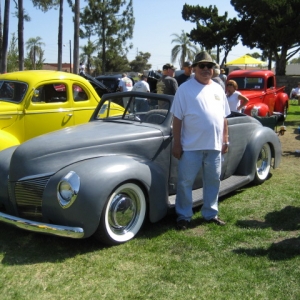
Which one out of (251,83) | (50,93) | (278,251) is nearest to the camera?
(278,251)

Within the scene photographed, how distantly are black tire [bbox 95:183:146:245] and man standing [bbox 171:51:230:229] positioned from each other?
1.61ft

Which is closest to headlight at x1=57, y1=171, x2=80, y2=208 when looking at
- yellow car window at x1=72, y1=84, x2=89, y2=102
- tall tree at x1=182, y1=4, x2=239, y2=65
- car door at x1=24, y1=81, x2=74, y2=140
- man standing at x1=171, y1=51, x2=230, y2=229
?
man standing at x1=171, y1=51, x2=230, y2=229

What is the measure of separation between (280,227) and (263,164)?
1.90 metres

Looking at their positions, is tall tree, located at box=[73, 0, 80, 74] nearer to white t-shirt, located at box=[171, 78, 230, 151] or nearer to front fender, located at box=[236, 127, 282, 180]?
front fender, located at box=[236, 127, 282, 180]

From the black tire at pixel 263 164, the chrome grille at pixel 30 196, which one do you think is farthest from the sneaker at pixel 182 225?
the black tire at pixel 263 164

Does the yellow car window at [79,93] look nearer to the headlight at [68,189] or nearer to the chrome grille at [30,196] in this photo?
the chrome grille at [30,196]

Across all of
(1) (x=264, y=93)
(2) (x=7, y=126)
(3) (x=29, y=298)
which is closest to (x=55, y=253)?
(3) (x=29, y=298)

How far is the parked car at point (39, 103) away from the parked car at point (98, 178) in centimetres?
208

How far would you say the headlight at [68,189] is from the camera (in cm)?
382

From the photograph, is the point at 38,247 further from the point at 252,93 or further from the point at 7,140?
the point at 252,93

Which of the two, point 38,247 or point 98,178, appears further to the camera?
point 38,247

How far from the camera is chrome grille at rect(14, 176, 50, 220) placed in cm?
405

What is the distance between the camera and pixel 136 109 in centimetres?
529

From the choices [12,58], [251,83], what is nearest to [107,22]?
[12,58]
